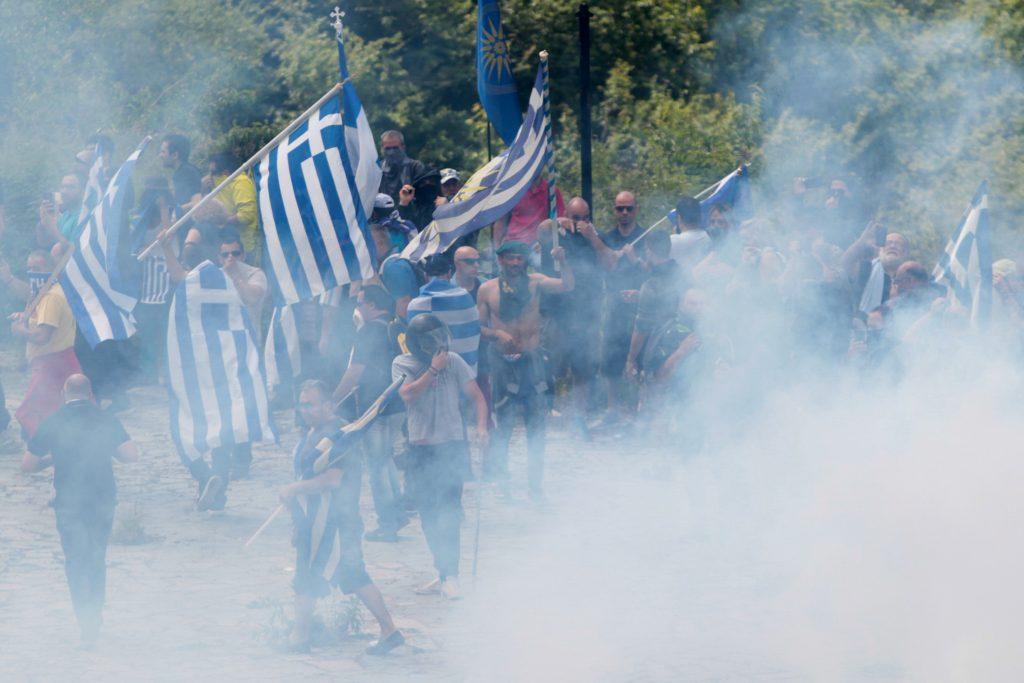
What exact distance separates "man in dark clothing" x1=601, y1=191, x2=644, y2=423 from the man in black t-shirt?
2.63 metres

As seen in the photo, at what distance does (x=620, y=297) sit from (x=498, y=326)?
1690 mm

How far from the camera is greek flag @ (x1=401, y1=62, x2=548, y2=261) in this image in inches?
428

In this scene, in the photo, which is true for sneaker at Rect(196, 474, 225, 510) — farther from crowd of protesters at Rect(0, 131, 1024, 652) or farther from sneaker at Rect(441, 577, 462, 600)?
sneaker at Rect(441, 577, 462, 600)

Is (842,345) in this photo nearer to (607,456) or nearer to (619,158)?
(607,456)

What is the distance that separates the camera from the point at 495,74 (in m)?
11.6

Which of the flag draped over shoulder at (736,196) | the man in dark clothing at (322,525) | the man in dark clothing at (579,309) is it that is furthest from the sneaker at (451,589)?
the flag draped over shoulder at (736,196)

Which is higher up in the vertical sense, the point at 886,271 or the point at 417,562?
the point at 886,271

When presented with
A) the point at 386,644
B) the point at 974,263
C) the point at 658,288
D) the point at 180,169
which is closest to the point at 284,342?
the point at 180,169

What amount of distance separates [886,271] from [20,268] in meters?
8.30

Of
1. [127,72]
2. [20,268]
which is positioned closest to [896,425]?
[20,268]

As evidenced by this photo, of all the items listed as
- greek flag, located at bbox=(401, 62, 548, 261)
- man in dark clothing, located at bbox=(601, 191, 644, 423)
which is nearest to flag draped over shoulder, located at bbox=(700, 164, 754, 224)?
man in dark clothing, located at bbox=(601, 191, 644, 423)

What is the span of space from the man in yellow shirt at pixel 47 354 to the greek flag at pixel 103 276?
65 centimetres

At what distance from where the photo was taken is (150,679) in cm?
704

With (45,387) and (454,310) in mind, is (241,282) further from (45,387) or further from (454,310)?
(454,310)
